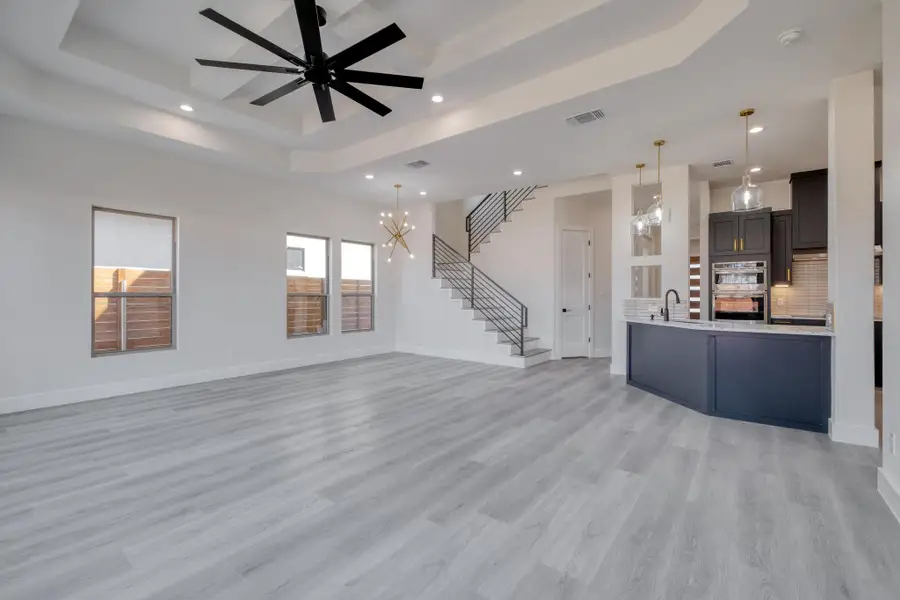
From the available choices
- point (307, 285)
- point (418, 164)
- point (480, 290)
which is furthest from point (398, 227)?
point (418, 164)

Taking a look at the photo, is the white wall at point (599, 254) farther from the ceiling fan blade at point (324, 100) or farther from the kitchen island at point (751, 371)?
the ceiling fan blade at point (324, 100)

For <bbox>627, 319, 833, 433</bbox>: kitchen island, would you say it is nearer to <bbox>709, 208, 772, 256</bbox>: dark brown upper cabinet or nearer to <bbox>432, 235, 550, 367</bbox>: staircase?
<bbox>709, 208, 772, 256</bbox>: dark brown upper cabinet

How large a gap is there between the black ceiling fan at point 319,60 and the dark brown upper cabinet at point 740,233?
5.95 m

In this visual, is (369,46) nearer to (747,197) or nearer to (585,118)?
(585,118)

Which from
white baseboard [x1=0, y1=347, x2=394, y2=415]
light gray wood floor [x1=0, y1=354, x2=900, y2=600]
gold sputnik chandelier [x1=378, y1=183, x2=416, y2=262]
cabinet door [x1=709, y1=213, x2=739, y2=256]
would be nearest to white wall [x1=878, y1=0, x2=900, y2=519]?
light gray wood floor [x1=0, y1=354, x2=900, y2=600]

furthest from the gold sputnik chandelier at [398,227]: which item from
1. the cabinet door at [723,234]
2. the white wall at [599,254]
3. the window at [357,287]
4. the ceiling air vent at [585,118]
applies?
the cabinet door at [723,234]

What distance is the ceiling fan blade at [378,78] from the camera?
328cm

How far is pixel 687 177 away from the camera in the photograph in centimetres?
591

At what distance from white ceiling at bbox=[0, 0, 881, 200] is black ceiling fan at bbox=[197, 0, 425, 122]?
0.43 metres

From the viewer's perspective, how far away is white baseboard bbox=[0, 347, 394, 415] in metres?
4.56

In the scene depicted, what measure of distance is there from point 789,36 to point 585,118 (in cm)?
171

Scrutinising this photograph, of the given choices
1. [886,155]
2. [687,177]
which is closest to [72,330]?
[886,155]

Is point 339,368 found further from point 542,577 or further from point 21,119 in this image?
point 542,577

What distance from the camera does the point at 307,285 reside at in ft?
25.4
